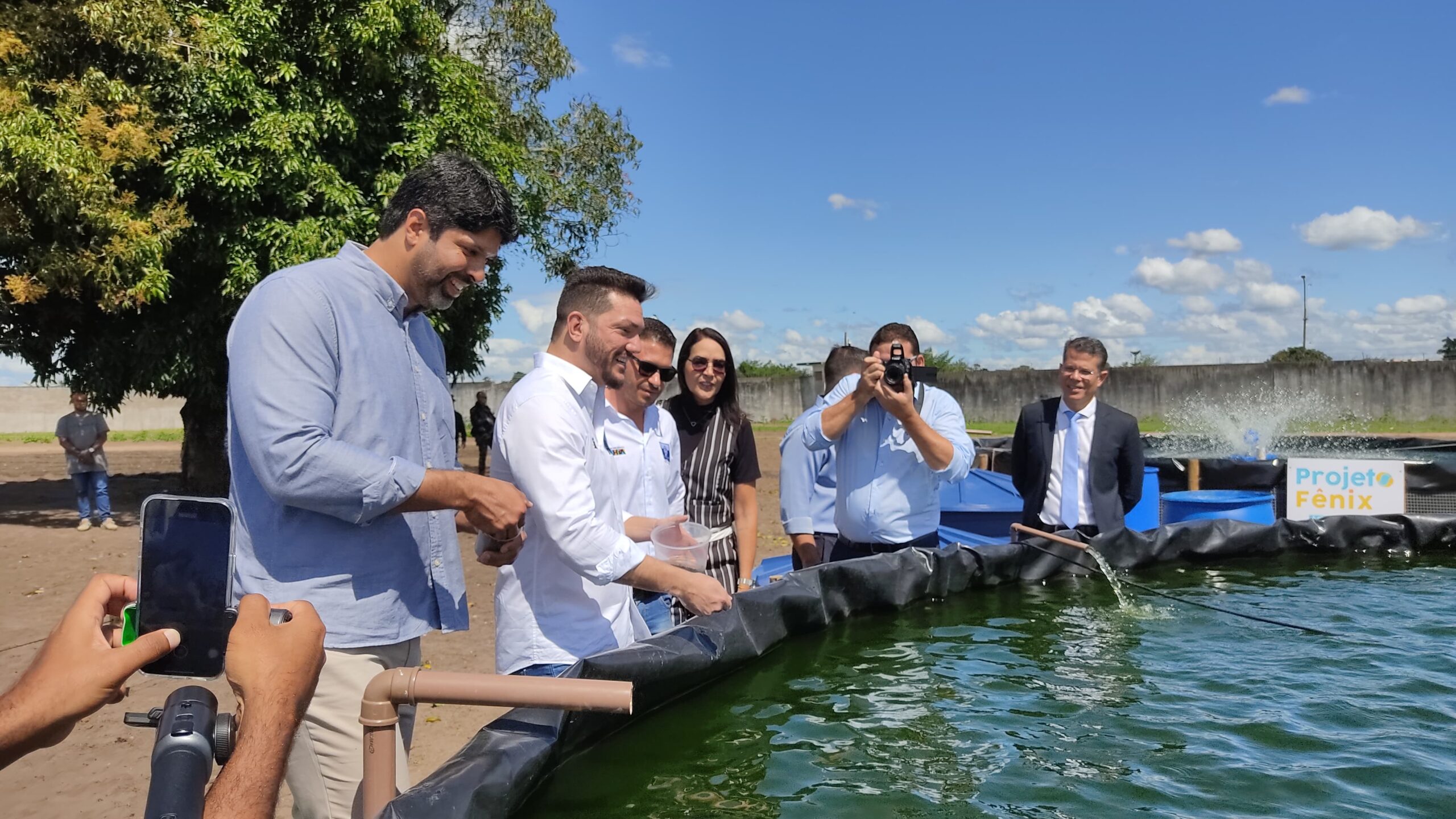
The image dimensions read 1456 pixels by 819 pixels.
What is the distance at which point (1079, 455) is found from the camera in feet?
18.2

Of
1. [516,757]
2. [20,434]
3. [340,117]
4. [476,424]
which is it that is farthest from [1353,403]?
[20,434]

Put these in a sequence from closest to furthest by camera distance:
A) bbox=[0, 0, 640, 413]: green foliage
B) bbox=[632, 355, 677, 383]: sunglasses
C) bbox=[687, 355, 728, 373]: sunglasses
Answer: bbox=[632, 355, 677, 383]: sunglasses
bbox=[687, 355, 728, 373]: sunglasses
bbox=[0, 0, 640, 413]: green foliage

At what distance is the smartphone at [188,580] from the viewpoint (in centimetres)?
145

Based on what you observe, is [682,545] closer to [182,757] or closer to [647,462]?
[647,462]

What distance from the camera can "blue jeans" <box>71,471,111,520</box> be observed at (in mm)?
12164

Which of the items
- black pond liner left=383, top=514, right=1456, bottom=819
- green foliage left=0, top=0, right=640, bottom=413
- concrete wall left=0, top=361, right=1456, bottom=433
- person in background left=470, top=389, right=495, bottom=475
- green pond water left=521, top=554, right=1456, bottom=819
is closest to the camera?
black pond liner left=383, top=514, right=1456, bottom=819

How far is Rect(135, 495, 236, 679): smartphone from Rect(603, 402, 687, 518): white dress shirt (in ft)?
6.30

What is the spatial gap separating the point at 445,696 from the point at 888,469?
10.4 feet

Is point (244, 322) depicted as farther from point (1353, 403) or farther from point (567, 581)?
point (1353, 403)

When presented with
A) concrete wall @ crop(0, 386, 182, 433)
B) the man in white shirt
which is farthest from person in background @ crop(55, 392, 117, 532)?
concrete wall @ crop(0, 386, 182, 433)

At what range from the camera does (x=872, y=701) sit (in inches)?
147

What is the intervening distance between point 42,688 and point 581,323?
159 centimetres

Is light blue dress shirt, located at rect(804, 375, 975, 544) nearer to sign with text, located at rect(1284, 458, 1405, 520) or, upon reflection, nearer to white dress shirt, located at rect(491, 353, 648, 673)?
white dress shirt, located at rect(491, 353, 648, 673)

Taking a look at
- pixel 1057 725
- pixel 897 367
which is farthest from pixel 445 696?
pixel 897 367
